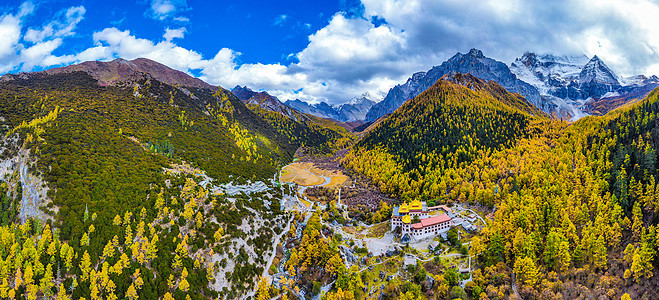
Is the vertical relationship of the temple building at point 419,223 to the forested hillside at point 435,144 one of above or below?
below

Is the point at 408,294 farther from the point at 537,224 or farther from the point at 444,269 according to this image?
the point at 537,224

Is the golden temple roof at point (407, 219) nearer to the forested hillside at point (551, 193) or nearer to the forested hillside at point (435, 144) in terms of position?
the forested hillside at point (551, 193)

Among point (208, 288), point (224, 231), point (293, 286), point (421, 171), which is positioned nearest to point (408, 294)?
point (293, 286)

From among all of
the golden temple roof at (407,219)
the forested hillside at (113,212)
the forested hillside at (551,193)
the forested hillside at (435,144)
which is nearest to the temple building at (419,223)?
the golden temple roof at (407,219)

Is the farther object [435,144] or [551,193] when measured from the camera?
[435,144]

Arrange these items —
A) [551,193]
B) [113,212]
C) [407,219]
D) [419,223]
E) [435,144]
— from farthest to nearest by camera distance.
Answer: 1. [435,144]
2. [551,193]
3. [407,219]
4. [419,223]
5. [113,212]

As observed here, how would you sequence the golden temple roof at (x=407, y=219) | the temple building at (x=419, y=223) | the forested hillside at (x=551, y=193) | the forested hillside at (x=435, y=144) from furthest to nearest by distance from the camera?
the forested hillside at (x=435, y=144) < the golden temple roof at (x=407, y=219) < the temple building at (x=419, y=223) < the forested hillside at (x=551, y=193)

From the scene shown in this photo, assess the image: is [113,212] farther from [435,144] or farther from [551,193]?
[435,144]

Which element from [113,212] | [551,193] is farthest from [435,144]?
[113,212]

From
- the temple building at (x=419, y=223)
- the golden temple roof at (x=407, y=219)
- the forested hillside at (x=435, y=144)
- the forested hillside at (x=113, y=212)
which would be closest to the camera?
the forested hillside at (x=113, y=212)
